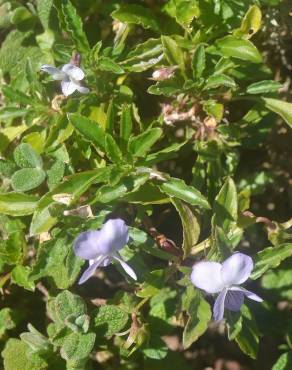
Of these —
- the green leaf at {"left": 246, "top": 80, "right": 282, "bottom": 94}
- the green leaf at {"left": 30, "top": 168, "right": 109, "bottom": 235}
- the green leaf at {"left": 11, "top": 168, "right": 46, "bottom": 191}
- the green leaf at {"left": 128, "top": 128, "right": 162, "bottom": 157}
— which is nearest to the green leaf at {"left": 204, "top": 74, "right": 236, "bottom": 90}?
the green leaf at {"left": 246, "top": 80, "right": 282, "bottom": 94}

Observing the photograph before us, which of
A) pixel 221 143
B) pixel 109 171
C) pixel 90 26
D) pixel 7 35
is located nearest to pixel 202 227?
pixel 221 143

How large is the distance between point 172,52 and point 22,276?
0.60 metres

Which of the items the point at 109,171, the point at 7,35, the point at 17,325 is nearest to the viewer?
the point at 109,171

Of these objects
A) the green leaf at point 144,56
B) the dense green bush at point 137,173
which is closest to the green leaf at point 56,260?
the dense green bush at point 137,173

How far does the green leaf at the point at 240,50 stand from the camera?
1586mm

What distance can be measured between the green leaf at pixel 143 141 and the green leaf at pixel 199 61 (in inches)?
8.7

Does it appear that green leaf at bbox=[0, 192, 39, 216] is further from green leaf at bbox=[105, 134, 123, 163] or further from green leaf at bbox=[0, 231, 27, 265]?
green leaf at bbox=[105, 134, 123, 163]

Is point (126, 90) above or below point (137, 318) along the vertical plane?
above

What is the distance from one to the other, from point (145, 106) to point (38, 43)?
1.05 feet

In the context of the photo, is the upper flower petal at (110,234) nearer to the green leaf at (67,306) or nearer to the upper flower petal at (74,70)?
the green leaf at (67,306)

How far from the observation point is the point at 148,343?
5.32 ft

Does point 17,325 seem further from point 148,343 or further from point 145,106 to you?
point 145,106

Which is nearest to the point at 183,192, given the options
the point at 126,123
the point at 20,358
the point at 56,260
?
the point at 126,123

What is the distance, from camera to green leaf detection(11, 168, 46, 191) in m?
1.51
